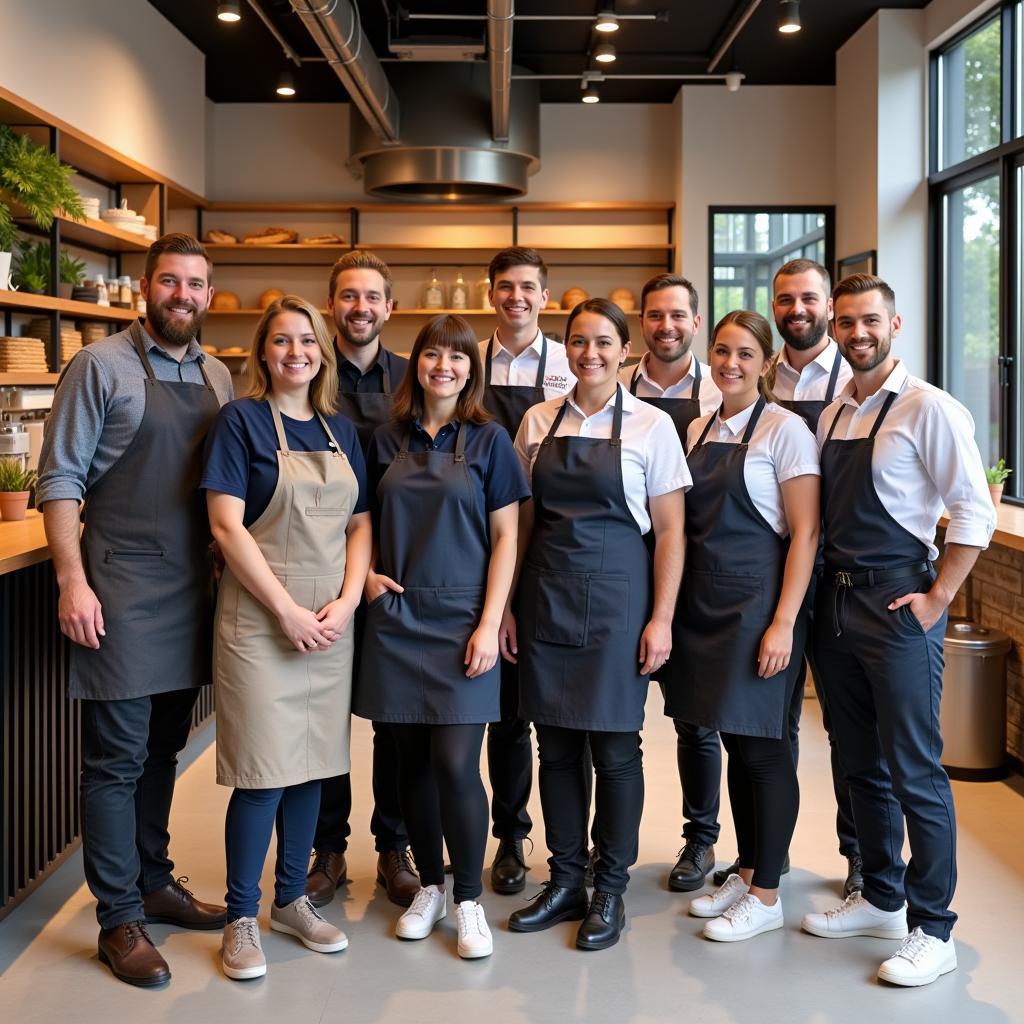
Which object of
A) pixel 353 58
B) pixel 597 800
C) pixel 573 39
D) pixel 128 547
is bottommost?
pixel 597 800

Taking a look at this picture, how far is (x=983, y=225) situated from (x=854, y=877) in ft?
14.0

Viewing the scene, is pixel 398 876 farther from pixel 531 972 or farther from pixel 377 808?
pixel 531 972

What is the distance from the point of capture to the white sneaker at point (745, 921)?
2953 mm

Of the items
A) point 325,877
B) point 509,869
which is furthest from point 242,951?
point 509,869

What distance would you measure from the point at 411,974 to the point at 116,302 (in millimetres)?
4460

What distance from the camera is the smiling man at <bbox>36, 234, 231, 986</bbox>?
2.68m

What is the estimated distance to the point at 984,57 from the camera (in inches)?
244

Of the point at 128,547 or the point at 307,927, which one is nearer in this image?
the point at 128,547

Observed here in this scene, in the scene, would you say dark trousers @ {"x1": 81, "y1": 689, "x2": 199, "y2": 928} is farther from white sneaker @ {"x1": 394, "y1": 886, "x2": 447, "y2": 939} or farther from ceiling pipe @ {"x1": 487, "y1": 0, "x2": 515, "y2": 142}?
ceiling pipe @ {"x1": 487, "y1": 0, "x2": 515, "y2": 142}

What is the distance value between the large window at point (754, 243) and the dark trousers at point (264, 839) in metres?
6.13

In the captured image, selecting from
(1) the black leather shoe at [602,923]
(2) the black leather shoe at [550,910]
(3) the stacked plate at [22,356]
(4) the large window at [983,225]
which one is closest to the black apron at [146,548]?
(2) the black leather shoe at [550,910]

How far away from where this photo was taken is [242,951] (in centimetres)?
274

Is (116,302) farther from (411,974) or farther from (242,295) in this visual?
(411,974)

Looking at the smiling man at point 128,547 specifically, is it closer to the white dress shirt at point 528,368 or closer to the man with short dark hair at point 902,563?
the white dress shirt at point 528,368
